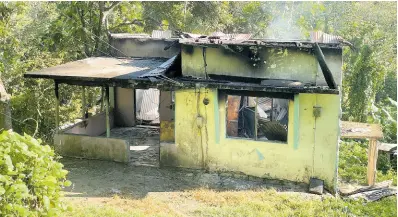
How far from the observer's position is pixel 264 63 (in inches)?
472

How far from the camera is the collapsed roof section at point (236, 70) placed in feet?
37.3

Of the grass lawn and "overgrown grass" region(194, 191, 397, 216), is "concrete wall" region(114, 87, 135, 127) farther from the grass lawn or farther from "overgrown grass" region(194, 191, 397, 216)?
"overgrown grass" region(194, 191, 397, 216)

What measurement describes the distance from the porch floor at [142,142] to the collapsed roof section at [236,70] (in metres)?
2.41

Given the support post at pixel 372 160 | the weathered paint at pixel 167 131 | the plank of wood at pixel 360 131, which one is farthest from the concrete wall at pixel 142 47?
the support post at pixel 372 160

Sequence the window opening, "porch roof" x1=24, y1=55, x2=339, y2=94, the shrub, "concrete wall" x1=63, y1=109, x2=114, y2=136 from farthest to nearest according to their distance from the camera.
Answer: "concrete wall" x1=63, y1=109, x2=114, y2=136
the window opening
"porch roof" x1=24, y1=55, x2=339, y2=94
the shrub

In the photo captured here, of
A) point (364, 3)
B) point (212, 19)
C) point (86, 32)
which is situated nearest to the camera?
point (86, 32)

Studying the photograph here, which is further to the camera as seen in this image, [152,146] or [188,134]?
[152,146]

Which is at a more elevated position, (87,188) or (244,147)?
(244,147)

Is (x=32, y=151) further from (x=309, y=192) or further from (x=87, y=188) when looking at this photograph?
(x=309, y=192)

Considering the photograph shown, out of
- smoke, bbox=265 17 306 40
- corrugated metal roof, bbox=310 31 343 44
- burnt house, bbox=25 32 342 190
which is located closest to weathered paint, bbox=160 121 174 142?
burnt house, bbox=25 32 342 190

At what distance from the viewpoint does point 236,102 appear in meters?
13.6

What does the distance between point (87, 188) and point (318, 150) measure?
644 centimetres

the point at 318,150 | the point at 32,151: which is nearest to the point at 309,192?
the point at 318,150

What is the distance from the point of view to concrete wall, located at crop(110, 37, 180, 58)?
16.3 meters
